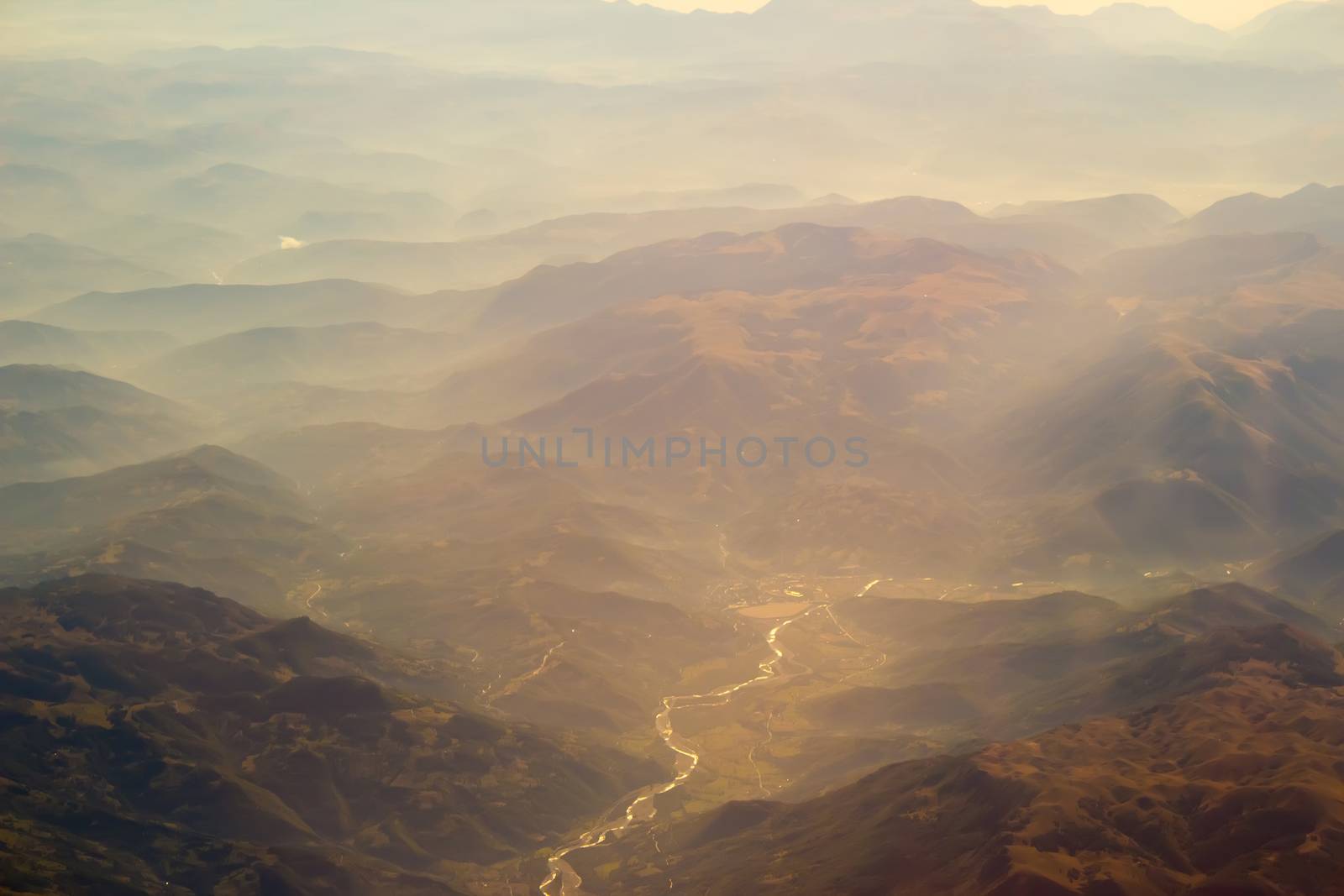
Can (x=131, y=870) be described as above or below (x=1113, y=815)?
below

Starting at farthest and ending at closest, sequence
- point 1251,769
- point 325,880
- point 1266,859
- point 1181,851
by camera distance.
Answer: point 325,880 < point 1251,769 < point 1181,851 < point 1266,859

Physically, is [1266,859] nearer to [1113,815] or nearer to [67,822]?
[1113,815]

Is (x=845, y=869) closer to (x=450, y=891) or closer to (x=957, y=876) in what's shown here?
(x=957, y=876)

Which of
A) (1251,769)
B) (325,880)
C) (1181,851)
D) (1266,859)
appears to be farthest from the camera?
(325,880)

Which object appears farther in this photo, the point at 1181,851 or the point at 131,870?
the point at 131,870

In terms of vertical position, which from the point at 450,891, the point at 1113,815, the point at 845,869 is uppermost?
the point at 1113,815

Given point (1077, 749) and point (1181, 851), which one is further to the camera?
point (1077, 749)

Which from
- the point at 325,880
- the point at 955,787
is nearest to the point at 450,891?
the point at 325,880

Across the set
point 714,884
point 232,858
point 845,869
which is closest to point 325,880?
point 232,858

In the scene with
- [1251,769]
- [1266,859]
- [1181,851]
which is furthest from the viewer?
[1251,769]
